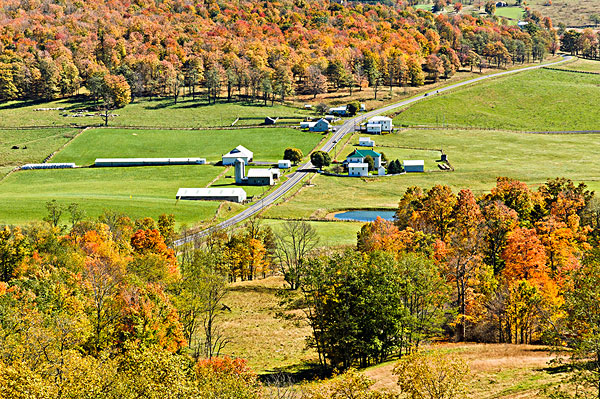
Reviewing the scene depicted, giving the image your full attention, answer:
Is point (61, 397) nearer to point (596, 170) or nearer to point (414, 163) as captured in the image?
point (414, 163)

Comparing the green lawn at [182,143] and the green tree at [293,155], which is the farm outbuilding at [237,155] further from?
the green tree at [293,155]

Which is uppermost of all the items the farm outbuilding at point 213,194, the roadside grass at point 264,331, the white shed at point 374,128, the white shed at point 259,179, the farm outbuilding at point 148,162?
the white shed at point 374,128

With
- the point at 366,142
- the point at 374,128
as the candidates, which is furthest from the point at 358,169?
the point at 374,128

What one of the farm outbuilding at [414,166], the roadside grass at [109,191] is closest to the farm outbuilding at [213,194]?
the roadside grass at [109,191]

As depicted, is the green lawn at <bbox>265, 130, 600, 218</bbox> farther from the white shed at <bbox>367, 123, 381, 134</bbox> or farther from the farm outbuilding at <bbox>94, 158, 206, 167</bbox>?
the farm outbuilding at <bbox>94, 158, 206, 167</bbox>

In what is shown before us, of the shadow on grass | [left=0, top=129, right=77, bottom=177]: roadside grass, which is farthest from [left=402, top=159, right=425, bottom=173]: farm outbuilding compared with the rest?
[left=0, top=129, right=77, bottom=177]: roadside grass

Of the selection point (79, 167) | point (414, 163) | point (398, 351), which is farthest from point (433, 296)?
point (79, 167)

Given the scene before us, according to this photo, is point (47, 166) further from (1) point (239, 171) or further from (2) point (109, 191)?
Answer: (1) point (239, 171)
